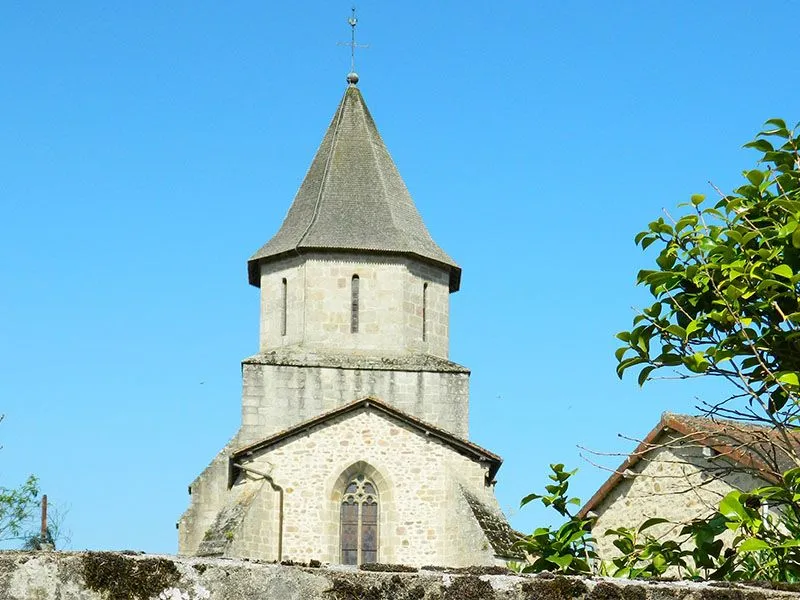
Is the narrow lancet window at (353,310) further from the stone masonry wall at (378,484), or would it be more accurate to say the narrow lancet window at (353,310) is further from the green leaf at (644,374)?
the green leaf at (644,374)

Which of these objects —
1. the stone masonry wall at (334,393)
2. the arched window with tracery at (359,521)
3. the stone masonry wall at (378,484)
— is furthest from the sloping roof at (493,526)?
the stone masonry wall at (334,393)

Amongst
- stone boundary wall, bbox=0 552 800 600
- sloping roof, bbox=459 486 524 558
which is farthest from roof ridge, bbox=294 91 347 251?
stone boundary wall, bbox=0 552 800 600

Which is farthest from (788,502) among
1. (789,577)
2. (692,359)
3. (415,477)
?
(415,477)

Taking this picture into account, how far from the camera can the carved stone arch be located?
23.8 metres

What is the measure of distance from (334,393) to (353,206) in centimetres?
521

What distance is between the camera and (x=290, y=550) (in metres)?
23.6

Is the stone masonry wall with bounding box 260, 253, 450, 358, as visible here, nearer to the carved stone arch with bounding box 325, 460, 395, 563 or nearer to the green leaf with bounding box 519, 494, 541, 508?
the carved stone arch with bounding box 325, 460, 395, 563

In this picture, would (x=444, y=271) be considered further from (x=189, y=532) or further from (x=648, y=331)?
(x=648, y=331)

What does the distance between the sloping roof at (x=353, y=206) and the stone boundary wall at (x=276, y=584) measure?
2471 centimetres

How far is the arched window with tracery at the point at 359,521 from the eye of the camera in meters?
24.0

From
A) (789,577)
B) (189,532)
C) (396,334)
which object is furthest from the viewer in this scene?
(396,334)

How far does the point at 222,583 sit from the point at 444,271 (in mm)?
25843

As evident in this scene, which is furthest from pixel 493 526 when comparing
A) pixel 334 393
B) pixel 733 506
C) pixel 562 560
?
pixel 733 506

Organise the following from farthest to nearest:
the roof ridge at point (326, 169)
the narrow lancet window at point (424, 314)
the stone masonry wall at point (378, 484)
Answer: the roof ridge at point (326, 169), the narrow lancet window at point (424, 314), the stone masonry wall at point (378, 484)
